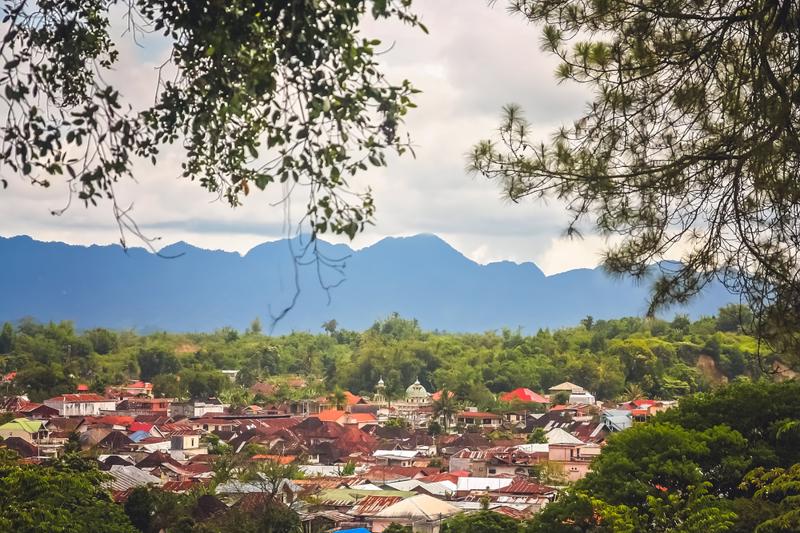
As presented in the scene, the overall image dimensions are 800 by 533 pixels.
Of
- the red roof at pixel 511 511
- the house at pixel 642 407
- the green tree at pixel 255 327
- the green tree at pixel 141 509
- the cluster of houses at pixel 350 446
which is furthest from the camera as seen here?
the green tree at pixel 255 327

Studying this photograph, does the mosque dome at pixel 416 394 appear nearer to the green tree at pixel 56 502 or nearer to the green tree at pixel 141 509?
the green tree at pixel 141 509

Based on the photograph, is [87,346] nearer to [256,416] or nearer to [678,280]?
[256,416]

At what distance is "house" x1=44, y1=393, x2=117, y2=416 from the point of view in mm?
42812

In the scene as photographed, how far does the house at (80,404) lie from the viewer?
42.8 m

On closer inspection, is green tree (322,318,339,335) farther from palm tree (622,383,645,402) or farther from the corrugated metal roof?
the corrugated metal roof

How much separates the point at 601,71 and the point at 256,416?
38.2 m

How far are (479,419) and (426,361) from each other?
22.0 m

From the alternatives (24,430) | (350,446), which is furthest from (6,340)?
(350,446)

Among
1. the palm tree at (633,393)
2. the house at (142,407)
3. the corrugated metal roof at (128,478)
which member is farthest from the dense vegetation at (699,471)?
the palm tree at (633,393)

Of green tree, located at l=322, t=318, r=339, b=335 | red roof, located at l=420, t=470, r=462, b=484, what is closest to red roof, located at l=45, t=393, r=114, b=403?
red roof, located at l=420, t=470, r=462, b=484

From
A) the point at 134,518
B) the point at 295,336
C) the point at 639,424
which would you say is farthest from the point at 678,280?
the point at 295,336

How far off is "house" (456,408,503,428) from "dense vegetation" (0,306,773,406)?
574 centimetres

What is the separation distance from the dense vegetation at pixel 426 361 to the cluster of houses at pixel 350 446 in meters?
2.30

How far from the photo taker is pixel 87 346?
213ft
